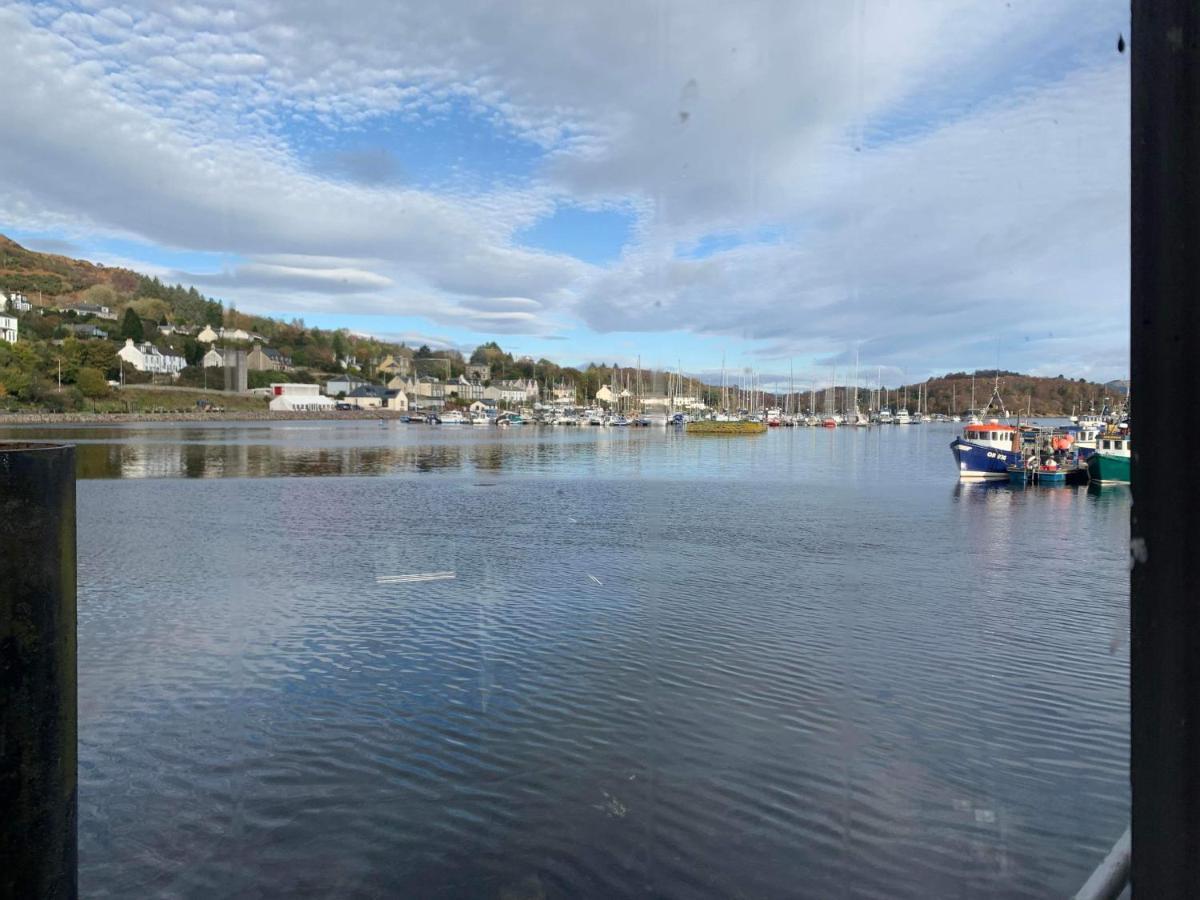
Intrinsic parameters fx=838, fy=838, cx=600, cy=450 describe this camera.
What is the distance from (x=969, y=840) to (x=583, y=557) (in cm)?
1231

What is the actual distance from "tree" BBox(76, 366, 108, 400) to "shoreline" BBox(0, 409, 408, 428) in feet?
14.1

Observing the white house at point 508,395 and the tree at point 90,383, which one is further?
the white house at point 508,395

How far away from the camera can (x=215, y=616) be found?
12297mm

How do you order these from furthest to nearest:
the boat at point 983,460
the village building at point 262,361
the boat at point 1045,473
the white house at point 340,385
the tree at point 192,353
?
1. the village building at point 262,361
2. the white house at point 340,385
3. the tree at point 192,353
4. the boat at point 983,460
5. the boat at point 1045,473

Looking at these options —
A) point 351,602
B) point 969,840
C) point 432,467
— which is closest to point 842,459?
point 432,467

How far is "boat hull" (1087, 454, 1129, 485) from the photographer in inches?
1547

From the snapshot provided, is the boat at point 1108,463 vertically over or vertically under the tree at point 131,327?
under

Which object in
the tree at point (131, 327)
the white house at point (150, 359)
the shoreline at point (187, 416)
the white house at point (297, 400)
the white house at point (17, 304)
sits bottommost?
the shoreline at point (187, 416)

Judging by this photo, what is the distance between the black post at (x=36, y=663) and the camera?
125 inches

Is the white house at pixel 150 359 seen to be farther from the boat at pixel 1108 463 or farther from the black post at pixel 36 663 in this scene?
the black post at pixel 36 663

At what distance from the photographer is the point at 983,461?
139 feet

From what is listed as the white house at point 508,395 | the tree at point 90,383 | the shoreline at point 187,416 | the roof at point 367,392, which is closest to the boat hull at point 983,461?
the shoreline at point 187,416
